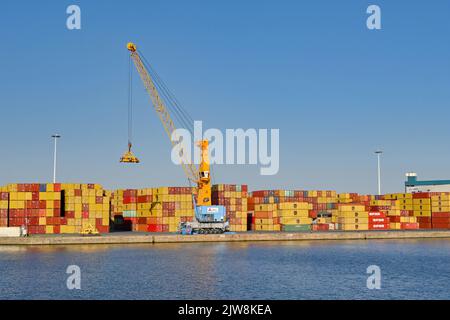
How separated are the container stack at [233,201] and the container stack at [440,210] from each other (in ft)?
165

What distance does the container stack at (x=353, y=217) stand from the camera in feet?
400

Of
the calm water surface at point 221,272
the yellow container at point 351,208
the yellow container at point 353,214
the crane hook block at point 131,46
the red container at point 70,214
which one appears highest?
the crane hook block at point 131,46

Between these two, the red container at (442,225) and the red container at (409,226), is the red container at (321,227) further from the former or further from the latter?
the red container at (442,225)

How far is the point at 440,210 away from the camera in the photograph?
449 feet

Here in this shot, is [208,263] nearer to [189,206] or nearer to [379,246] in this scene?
[379,246]

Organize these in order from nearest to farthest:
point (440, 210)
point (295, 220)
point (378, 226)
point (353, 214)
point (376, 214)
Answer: point (295, 220) → point (353, 214) → point (376, 214) → point (378, 226) → point (440, 210)

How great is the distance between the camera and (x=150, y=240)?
93938 mm

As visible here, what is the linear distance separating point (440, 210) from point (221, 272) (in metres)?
95.7

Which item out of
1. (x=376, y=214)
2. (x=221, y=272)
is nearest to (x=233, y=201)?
(x=376, y=214)

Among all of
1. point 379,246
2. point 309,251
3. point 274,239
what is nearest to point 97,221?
point 274,239

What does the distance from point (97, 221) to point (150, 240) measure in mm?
15678
